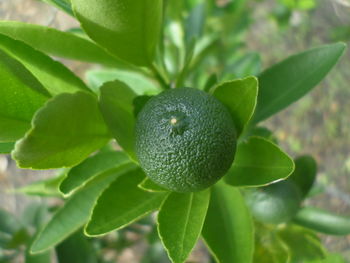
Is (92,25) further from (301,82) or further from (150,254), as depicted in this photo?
(150,254)

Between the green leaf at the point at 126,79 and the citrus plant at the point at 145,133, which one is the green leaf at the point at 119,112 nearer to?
the citrus plant at the point at 145,133

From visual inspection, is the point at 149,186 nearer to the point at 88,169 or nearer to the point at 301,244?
the point at 88,169

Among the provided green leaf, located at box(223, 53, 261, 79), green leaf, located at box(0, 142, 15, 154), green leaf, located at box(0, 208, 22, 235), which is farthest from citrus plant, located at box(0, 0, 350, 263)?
green leaf, located at box(0, 208, 22, 235)

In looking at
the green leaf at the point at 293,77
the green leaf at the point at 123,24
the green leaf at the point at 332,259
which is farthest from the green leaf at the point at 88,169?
the green leaf at the point at 332,259

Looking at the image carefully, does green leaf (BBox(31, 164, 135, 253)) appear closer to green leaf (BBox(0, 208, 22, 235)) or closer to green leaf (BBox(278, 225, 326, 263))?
green leaf (BBox(278, 225, 326, 263))

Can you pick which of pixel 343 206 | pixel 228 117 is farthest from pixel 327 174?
pixel 228 117

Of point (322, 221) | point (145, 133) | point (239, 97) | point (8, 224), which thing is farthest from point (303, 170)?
point (8, 224)
